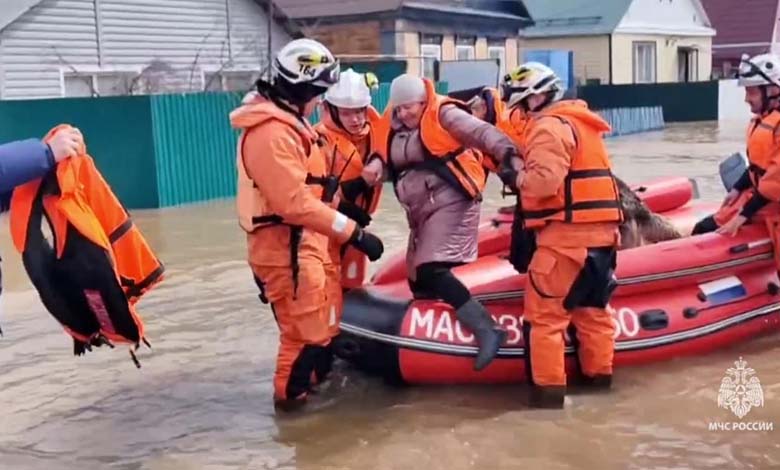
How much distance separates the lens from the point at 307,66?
4.92 meters

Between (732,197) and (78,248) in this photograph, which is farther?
(732,197)

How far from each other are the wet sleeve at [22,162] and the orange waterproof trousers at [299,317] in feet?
4.91

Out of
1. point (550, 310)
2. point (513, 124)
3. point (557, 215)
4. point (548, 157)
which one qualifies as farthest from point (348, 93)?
point (550, 310)

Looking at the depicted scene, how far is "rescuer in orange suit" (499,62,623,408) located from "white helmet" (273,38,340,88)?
0.94 meters

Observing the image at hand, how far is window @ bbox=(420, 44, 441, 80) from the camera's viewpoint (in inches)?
929

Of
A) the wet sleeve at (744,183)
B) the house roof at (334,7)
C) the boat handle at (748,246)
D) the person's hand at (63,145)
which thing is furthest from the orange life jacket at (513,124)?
the house roof at (334,7)

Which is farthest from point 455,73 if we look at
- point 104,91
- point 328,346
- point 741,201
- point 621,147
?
point 328,346

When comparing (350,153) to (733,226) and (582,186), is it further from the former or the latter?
(733,226)

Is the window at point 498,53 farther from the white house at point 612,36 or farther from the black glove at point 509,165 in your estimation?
the black glove at point 509,165

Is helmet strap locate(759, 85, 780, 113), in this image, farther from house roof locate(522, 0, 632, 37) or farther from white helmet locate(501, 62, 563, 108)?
house roof locate(522, 0, 632, 37)

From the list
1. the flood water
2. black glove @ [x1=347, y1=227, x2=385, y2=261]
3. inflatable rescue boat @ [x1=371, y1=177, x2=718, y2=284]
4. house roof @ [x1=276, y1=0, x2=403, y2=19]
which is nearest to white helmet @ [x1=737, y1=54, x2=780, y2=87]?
inflatable rescue boat @ [x1=371, y1=177, x2=718, y2=284]

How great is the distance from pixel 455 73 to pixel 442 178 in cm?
1693

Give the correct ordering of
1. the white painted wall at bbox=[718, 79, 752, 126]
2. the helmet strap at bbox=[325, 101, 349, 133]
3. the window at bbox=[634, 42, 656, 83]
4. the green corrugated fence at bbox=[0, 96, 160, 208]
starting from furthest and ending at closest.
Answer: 1. the window at bbox=[634, 42, 656, 83]
2. the white painted wall at bbox=[718, 79, 752, 126]
3. the green corrugated fence at bbox=[0, 96, 160, 208]
4. the helmet strap at bbox=[325, 101, 349, 133]

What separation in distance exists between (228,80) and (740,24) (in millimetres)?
28283
